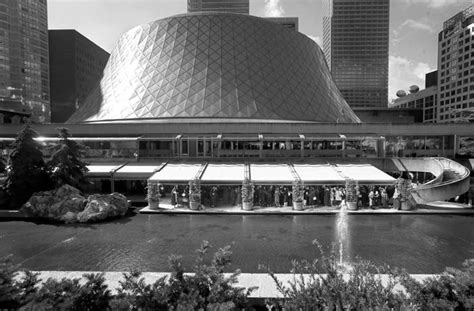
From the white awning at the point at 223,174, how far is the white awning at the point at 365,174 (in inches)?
302

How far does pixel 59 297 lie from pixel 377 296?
5.93 m

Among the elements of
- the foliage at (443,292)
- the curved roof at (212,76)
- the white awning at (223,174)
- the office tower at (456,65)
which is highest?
the office tower at (456,65)

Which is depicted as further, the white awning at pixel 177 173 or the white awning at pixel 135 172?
the white awning at pixel 135 172

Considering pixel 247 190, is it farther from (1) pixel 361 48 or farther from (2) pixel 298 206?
(1) pixel 361 48

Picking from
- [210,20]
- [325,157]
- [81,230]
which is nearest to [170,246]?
[81,230]

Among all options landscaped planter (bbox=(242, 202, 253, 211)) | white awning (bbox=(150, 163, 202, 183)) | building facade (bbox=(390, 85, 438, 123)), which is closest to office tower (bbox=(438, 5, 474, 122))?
building facade (bbox=(390, 85, 438, 123))

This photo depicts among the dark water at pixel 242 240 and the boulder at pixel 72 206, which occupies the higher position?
the boulder at pixel 72 206

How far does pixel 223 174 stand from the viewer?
22.8 m

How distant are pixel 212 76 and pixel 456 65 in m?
84.8

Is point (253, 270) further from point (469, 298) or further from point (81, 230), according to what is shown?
point (81, 230)

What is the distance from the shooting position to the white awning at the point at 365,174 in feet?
67.4

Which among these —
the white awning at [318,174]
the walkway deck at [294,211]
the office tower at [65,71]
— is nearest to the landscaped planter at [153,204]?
the walkway deck at [294,211]

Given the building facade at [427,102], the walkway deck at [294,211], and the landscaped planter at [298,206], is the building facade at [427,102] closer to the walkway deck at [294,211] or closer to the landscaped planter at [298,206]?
the walkway deck at [294,211]

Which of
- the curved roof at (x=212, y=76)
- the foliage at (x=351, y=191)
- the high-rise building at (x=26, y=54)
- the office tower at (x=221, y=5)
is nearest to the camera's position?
the foliage at (x=351, y=191)
